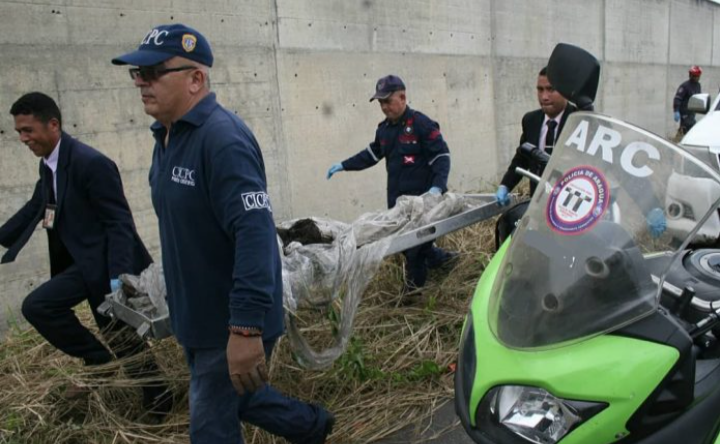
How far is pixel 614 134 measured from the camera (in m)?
1.87

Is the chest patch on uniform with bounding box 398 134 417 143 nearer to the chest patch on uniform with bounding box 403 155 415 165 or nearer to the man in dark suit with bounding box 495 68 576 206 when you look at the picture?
the chest patch on uniform with bounding box 403 155 415 165

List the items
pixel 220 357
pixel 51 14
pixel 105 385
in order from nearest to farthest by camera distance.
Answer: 1. pixel 220 357
2. pixel 105 385
3. pixel 51 14

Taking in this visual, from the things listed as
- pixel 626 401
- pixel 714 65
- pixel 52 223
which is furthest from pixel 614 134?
pixel 714 65

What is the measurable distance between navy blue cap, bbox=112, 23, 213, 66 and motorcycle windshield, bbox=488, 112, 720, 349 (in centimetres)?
140

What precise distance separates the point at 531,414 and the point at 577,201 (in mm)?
632

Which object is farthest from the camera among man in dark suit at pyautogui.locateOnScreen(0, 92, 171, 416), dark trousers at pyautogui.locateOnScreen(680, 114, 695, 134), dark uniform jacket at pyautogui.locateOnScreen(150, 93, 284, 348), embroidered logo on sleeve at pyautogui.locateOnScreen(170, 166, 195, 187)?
dark trousers at pyautogui.locateOnScreen(680, 114, 695, 134)

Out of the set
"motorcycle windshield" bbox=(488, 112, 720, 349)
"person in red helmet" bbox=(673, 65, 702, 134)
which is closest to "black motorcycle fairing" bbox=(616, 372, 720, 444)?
"motorcycle windshield" bbox=(488, 112, 720, 349)

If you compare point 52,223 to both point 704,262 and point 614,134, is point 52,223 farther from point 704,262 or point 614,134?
point 704,262

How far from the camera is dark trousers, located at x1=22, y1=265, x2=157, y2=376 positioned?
3295 mm

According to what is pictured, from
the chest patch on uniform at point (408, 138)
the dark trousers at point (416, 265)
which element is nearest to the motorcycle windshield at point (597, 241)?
the dark trousers at point (416, 265)

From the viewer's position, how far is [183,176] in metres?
2.28

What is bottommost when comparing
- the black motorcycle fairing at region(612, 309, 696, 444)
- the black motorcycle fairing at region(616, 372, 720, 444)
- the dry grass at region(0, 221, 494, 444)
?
the dry grass at region(0, 221, 494, 444)

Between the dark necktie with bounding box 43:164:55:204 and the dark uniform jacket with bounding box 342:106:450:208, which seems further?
the dark uniform jacket with bounding box 342:106:450:208

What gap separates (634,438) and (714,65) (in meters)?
19.7
